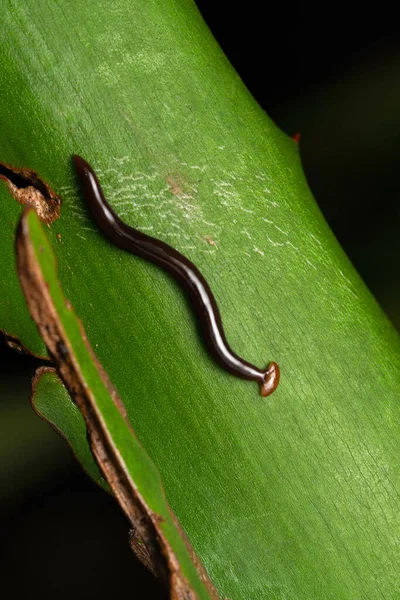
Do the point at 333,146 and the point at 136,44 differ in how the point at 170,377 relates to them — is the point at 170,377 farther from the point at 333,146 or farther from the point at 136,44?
the point at 333,146

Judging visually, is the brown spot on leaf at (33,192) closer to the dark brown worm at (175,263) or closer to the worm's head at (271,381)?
the dark brown worm at (175,263)

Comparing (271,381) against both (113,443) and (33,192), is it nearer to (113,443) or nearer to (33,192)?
(113,443)

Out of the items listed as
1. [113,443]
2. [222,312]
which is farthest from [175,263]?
[113,443]

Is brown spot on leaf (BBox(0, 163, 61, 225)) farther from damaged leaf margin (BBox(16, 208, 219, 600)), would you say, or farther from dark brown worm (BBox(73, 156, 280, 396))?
damaged leaf margin (BBox(16, 208, 219, 600))

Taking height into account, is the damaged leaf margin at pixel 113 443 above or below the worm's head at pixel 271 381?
below

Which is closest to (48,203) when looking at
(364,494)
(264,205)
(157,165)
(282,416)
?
(157,165)

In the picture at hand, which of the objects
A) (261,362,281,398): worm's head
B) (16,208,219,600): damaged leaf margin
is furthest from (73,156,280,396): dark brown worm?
(16,208,219,600): damaged leaf margin

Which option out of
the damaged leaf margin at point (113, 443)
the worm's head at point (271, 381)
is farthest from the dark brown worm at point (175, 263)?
the damaged leaf margin at point (113, 443)

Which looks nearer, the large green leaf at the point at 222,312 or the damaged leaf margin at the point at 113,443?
the damaged leaf margin at the point at 113,443
